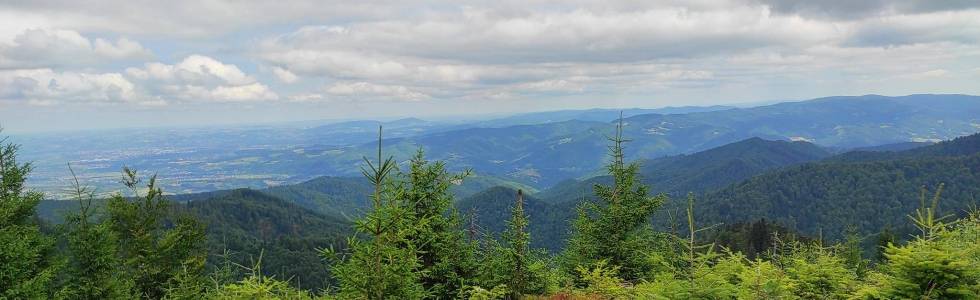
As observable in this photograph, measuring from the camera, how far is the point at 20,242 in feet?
62.3

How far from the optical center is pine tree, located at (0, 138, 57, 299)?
60.7 feet

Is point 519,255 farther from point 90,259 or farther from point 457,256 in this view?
point 90,259

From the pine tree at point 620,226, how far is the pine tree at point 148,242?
19.9 m

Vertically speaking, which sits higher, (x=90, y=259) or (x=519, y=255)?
(x=519, y=255)

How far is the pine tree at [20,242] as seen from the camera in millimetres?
18516

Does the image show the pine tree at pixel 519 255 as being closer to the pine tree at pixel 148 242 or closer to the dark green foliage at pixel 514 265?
the dark green foliage at pixel 514 265

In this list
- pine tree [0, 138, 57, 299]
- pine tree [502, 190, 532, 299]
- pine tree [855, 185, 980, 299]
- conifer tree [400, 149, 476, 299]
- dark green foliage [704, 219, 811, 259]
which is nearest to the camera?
pine tree [855, 185, 980, 299]

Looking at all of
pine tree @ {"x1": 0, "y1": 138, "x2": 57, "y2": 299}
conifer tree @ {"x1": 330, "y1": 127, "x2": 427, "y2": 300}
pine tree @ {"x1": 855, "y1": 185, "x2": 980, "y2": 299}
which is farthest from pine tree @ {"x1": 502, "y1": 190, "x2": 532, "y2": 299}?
pine tree @ {"x1": 0, "y1": 138, "x2": 57, "y2": 299}

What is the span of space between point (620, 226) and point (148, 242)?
24.7m

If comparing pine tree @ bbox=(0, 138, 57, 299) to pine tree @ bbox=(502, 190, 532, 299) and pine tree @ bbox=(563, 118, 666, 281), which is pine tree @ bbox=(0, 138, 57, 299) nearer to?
pine tree @ bbox=(502, 190, 532, 299)

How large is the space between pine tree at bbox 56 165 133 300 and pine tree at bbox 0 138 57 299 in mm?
909

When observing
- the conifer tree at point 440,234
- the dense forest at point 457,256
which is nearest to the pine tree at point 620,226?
the dense forest at point 457,256

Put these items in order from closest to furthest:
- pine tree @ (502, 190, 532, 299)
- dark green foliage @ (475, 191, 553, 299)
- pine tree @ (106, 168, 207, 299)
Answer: dark green foliage @ (475, 191, 553, 299) < pine tree @ (502, 190, 532, 299) < pine tree @ (106, 168, 207, 299)

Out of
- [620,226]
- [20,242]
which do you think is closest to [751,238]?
[620,226]
